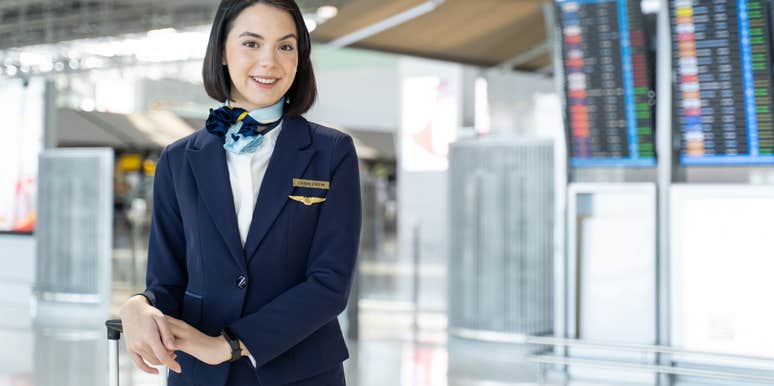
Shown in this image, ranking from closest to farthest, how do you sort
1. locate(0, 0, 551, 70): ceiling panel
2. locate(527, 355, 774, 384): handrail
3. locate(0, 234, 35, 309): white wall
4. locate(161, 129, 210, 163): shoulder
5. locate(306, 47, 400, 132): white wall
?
locate(161, 129, 210, 163): shoulder, locate(527, 355, 774, 384): handrail, locate(0, 0, 551, 70): ceiling panel, locate(0, 234, 35, 309): white wall, locate(306, 47, 400, 132): white wall

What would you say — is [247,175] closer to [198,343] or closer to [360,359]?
[198,343]

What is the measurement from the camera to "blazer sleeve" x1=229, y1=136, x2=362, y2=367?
4.42 ft

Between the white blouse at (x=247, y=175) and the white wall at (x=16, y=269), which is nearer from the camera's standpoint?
the white blouse at (x=247, y=175)

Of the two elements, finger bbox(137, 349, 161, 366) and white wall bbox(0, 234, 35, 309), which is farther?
white wall bbox(0, 234, 35, 309)

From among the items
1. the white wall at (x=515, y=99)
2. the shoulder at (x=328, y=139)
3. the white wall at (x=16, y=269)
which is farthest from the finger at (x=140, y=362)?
the white wall at (x=515, y=99)

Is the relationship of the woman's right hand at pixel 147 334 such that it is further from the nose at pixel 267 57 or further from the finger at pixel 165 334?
the nose at pixel 267 57

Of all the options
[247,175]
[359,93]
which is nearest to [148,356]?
[247,175]

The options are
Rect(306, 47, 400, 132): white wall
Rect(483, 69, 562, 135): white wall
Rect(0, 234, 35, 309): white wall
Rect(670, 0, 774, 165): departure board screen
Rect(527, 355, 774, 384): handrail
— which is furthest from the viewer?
Rect(306, 47, 400, 132): white wall

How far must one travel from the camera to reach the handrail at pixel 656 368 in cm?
463

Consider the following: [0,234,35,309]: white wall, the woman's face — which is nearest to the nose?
the woman's face

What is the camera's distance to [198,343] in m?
1.32

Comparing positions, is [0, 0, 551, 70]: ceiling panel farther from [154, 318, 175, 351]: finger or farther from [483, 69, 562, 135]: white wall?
[154, 318, 175, 351]: finger

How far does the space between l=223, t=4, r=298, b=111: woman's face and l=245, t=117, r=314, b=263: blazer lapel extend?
59 millimetres

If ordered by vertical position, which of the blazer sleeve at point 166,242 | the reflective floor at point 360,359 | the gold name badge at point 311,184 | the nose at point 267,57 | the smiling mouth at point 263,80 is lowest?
the reflective floor at point 360,359
